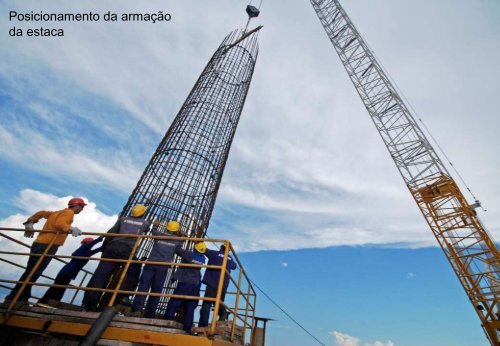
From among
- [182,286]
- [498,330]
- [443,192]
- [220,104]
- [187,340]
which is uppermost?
[443,192]

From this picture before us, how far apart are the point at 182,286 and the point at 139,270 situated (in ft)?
4.17

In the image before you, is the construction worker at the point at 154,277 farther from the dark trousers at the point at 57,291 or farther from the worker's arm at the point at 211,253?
the dark trousers at the point at 57,291

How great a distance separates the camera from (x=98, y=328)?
2986 mm

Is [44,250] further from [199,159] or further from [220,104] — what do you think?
[220,104]

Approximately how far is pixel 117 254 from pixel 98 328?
1.78 m

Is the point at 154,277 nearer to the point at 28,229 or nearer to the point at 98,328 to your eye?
the point at 98,328

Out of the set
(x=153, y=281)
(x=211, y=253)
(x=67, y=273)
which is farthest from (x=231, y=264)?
(x=67, y=273)

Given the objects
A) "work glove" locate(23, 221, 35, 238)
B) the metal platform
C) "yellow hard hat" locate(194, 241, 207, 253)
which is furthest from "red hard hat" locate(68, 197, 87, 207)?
"yellow hard hat" locate(194, 241, 207, 253)

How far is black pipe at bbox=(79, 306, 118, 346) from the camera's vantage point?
2.91 metres

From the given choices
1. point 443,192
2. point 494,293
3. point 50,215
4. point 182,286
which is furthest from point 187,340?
point 443,192

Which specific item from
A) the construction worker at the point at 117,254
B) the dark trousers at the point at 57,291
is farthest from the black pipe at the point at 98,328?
the dark trousers at the point at 57,291

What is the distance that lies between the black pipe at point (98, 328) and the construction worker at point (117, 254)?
4.89 ft

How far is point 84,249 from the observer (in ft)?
16.1

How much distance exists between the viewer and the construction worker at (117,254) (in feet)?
14.7
